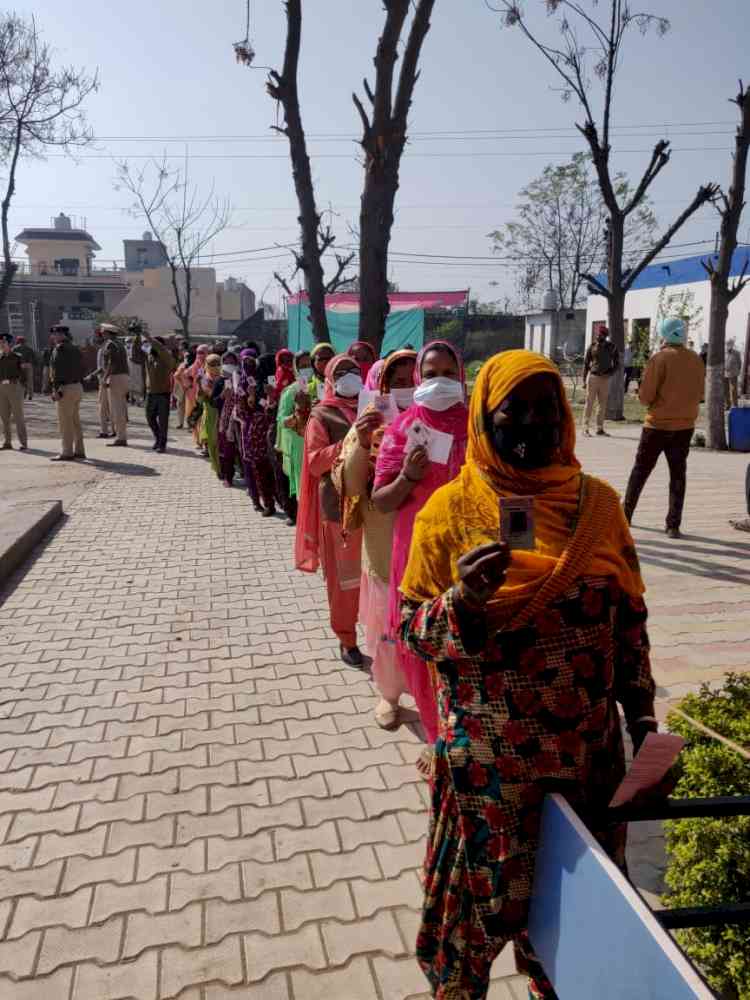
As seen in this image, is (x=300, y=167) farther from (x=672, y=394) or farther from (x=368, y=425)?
(x=368, y=425)

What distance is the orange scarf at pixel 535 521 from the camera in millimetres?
1585

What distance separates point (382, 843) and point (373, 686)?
1.35 meters

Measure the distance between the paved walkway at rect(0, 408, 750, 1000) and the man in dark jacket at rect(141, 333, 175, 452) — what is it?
236 inches

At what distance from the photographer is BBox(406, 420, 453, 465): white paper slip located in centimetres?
281

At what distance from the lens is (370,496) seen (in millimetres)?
3498

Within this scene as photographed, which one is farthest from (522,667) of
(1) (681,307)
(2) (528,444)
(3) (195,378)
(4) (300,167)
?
(1) (681,307)

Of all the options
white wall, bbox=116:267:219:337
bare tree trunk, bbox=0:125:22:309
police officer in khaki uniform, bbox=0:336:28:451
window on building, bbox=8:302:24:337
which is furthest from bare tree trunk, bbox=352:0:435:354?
window on building, bbox=8:302:24:337

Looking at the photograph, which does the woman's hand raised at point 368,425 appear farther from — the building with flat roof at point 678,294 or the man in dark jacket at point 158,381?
the building with flat roof at point 678,294

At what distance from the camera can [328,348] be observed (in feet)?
22.7

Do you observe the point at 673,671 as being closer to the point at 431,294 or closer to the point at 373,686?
the point at 373,686

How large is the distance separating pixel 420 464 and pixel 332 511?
1237 mm

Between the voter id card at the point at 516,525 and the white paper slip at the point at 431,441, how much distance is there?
4.50 feet

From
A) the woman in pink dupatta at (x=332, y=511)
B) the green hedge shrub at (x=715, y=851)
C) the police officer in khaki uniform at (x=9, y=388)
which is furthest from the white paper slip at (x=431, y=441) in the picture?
the police officer in khaki uniform at (x=9, y=388)

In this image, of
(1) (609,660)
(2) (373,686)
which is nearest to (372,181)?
(2) (373,686)
